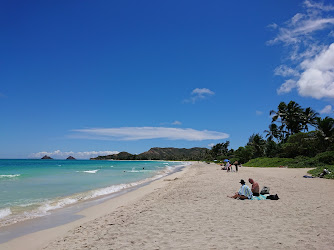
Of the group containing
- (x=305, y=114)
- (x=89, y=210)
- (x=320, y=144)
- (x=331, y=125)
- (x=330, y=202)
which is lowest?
(x=89, y=210)

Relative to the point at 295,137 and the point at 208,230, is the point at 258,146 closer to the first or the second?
the point at 295,137

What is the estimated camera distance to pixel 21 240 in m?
6.50

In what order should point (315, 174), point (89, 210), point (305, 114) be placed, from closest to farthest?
1. point (89, 210)
2. point (315, 174)
3. point (305, 114)

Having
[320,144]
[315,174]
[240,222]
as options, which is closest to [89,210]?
[240,222]

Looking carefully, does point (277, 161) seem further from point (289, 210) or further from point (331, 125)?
point (289, 210)

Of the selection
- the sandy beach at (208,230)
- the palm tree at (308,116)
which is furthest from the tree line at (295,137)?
the sandy beach at (208,230)

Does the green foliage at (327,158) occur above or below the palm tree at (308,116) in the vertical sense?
below

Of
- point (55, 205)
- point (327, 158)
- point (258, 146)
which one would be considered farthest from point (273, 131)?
point (55, 205)

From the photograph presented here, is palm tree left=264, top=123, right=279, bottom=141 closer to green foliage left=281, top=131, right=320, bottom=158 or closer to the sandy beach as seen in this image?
green foliage left=281, top=131, right=320, bottom=158

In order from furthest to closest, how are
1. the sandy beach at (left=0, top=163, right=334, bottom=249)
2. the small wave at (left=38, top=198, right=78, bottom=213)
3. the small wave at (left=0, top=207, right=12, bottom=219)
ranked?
the small wave at (left=38, top=198, right=78, bottom=213), the small wave at (left=0, top=207, right=12, bottom=219), the sandy beach at (left=0, top=163, right=334, bottom=249)

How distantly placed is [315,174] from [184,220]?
18.4m

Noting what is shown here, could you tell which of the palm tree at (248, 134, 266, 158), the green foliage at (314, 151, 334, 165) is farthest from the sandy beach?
the palm tree at (248, 134, 266, 158)

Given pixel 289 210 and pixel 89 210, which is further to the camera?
pixel 89 210

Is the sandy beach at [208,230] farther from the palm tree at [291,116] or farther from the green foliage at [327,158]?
the palm tree at [291,116]
